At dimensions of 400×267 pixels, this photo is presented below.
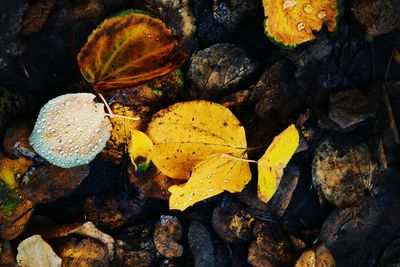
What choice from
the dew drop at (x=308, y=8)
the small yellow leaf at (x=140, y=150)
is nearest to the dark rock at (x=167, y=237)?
the small yellow leaf at (x=140, y=150)

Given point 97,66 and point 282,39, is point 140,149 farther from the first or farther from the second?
point 282,39

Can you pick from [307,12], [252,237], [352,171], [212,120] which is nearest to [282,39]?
[307,12]

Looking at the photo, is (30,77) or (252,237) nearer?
(30,77)

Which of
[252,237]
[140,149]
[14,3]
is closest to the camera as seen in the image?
[14,3]

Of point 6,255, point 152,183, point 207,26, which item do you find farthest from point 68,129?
point 207,26

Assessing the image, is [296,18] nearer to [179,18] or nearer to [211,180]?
[179,18]

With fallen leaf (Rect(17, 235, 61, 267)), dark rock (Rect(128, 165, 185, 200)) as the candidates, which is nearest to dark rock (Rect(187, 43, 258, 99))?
dark rock (Rect(128, 165, 185, 200))
